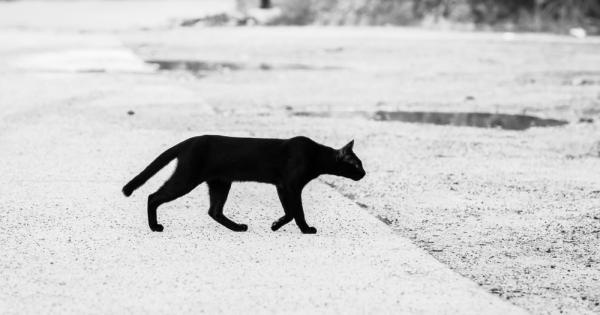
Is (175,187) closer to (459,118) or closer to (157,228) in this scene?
(157,228)

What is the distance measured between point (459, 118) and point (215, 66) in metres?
7.11

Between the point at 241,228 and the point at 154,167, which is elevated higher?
the point at 154,167

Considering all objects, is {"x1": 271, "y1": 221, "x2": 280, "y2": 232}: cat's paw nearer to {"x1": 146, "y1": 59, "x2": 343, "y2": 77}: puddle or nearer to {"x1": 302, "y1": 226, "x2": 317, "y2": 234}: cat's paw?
{"x1": 302, "y1": 226, "x2": 317, "y2": 234}: cat's paw

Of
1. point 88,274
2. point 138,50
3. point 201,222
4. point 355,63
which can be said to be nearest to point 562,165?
point 201,222

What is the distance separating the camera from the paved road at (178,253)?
13.8 feet

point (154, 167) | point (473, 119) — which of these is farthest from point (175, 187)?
point (473, 119)

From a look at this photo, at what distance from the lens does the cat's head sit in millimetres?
5362

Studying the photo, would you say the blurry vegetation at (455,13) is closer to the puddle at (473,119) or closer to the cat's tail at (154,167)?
the puddle at (473,119)

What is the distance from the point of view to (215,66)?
56.2ft

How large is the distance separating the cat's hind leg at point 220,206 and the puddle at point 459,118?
523 centimetres

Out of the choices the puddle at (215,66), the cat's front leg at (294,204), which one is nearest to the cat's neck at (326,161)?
the cat's front leg at (294,204)

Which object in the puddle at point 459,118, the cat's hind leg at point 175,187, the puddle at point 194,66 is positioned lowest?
the puddle at point 194,66

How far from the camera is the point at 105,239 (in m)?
5.23

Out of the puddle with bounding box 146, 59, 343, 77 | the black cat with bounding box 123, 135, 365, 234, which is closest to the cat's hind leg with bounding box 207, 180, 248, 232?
the black cat with bounding box 123, 135, 365, 234
